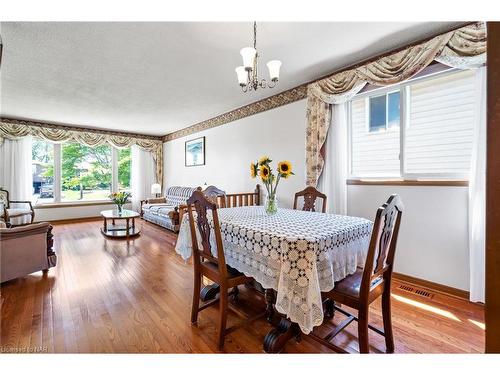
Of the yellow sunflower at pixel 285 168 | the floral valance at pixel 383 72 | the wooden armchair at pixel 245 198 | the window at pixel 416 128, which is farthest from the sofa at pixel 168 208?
the window at pixel 416 128

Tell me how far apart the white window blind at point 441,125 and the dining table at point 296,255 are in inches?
48.1

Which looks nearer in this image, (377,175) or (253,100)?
(377,175)

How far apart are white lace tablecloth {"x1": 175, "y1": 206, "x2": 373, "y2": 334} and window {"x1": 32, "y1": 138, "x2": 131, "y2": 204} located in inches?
228

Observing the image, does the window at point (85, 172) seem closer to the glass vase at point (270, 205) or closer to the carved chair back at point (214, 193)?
the carved chair back at point (214, 193)

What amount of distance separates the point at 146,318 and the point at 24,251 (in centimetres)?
172

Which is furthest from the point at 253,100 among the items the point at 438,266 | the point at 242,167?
the point at 438,266

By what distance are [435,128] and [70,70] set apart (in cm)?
403

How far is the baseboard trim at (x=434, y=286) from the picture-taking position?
208 cm

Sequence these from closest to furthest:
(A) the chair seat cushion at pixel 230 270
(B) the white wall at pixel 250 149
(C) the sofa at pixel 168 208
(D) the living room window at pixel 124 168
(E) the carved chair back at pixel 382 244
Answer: (E) the carved chair back at pixel 382 244
(A) the chair seat cushion at pixel 230 270
(B) the white wall at pixel 250 149
(C) the sofa at pixel 168 208
(D) the living room window at pixel 124 168
